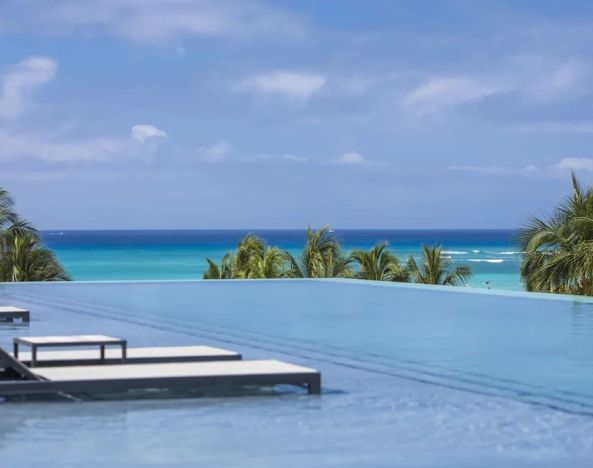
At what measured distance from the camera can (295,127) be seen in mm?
82938

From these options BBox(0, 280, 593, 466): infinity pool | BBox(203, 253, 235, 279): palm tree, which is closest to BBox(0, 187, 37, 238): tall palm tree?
BBox(203, 253, 235, 279): palm tree

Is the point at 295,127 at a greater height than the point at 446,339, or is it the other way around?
the point at 295,127

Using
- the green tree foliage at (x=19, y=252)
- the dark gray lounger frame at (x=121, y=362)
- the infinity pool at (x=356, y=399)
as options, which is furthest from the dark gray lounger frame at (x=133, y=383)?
the green tree foliage at (x=19, y=252)

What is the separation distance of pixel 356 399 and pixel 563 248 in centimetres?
1245

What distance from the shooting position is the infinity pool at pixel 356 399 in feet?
18.9

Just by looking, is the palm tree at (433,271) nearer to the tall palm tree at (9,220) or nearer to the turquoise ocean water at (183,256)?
the tall palm tree at (9,220)

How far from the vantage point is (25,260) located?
24859mm

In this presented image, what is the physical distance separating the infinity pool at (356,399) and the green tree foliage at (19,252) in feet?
30.5

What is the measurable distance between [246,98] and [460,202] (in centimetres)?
1512

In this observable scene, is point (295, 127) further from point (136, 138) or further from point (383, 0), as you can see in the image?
point (383, 0)

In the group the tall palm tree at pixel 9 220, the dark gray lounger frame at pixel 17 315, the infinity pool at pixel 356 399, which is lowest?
the infinity pool at pixel 356 399

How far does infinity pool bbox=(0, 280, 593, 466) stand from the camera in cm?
576

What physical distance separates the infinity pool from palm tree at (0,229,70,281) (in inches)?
383

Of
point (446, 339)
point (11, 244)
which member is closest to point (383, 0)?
point (11, 244)
